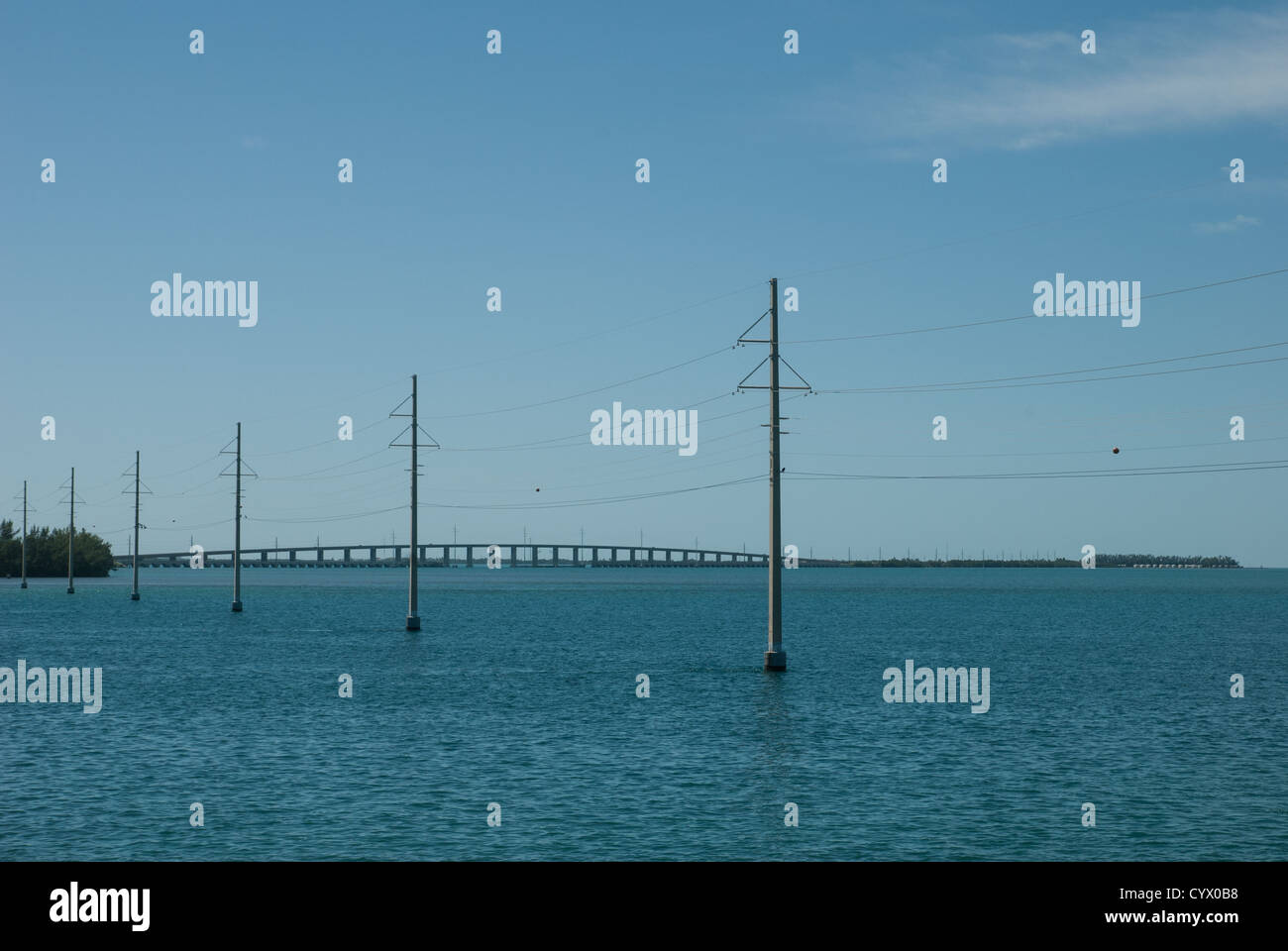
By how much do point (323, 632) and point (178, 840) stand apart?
8637cm

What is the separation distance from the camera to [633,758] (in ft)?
130

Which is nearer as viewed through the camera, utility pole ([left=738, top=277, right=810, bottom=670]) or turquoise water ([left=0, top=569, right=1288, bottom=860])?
turquoise water ([left=0, top=569, right=1288, bottom=860])

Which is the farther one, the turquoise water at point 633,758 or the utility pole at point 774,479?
the utility pole at point 774,479

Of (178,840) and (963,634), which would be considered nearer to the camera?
(178,840)

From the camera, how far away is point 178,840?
27.7 metres

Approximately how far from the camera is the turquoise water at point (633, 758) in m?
27.9

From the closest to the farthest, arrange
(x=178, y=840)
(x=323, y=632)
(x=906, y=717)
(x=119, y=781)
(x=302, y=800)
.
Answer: (x=178, y=840), (x=302, y=800), (x=119, y=781), (x=906, y=717), (x=323, y=632)

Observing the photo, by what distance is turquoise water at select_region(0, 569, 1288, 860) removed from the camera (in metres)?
27.9
